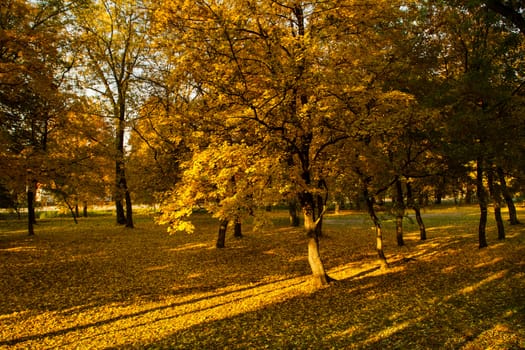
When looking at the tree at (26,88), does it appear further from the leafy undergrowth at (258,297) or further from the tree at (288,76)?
the tree at (288,76)

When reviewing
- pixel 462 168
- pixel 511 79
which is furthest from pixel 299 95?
pixel 462 168

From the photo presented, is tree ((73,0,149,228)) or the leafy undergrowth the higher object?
tree ((73,0,149,228))

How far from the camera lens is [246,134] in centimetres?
1111

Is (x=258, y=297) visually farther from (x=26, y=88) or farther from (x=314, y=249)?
(x=26, y=88)

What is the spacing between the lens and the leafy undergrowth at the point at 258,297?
7.95 m

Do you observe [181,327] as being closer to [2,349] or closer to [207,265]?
[2,349]

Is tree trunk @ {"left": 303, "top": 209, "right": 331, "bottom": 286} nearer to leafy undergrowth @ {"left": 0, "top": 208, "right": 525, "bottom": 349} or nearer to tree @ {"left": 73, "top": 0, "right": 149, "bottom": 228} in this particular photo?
leafy undergrowth @ {"left": 0, "top": 208, "right": 525, "bottom": 349}

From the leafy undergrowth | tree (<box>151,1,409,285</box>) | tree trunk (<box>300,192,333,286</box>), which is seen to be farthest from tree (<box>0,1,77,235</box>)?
tree trunk (<box>300,192,333,286</box>)

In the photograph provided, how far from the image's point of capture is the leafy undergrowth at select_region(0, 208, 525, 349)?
7.95 meters

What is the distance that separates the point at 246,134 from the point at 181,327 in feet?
19.0

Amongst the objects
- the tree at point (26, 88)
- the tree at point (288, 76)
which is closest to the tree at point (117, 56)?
the tree at point (26, 88)

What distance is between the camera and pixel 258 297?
11.6 meters

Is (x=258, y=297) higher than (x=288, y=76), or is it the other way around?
(x=288, y=76)

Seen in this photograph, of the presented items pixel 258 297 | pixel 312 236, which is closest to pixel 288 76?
pixel 312 236
